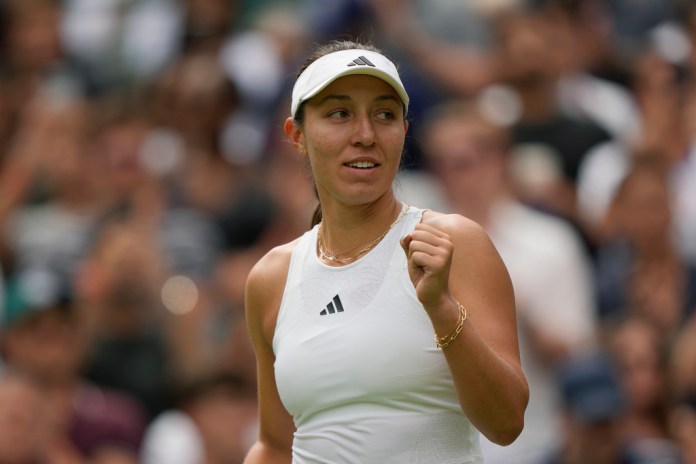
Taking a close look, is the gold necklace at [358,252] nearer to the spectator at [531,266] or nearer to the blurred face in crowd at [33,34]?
the spectator at [531,266]

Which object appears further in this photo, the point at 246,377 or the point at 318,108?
the point at 246,377

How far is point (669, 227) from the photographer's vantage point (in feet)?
23.9

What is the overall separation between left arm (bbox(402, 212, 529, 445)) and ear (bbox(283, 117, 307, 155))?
1.65ft

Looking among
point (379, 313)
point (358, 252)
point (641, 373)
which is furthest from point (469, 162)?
point (379, 313)

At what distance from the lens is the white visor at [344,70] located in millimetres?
3543

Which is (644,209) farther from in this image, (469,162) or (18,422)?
(18,422)

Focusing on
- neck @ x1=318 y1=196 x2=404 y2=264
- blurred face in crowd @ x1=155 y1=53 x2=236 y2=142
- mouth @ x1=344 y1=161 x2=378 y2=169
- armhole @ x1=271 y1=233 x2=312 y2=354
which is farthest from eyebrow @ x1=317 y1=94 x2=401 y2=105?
blurred face in crowd @ x1=155 y1=53 x2=236 y2=142

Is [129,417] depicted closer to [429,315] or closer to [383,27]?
[383,27]

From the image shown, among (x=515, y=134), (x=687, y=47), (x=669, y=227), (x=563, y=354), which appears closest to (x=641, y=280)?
(x=669, y=227)

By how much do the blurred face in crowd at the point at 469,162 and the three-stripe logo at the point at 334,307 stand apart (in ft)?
11.0

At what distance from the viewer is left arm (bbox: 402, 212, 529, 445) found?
127 inches

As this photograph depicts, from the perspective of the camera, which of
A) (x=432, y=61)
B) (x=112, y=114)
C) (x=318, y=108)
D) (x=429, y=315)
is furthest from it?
(x=112, y=114)

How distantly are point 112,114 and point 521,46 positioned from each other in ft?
10.8

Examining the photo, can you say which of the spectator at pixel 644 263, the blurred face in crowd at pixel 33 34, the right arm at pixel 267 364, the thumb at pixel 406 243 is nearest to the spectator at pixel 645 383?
the spectator at pixel 644 263
